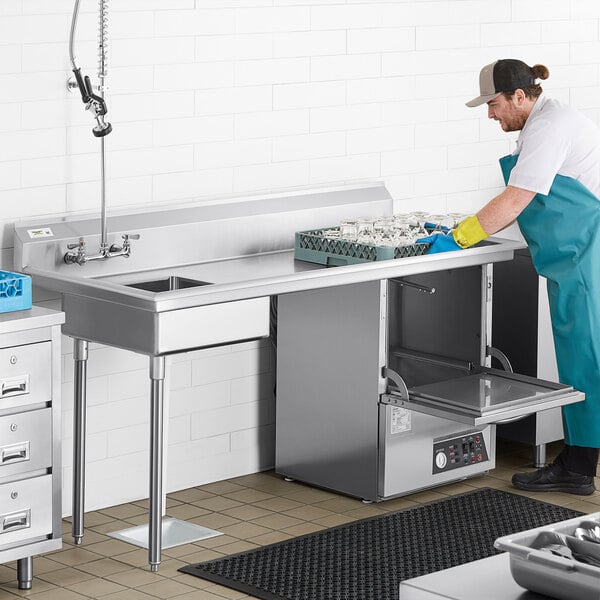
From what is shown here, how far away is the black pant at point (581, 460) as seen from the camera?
17.7 feet

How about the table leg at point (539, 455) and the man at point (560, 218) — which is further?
the table leg at point (539, 455)

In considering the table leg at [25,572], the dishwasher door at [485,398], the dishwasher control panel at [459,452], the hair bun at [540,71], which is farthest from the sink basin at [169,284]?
the hair bun at [540,71]

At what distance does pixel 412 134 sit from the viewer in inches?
237

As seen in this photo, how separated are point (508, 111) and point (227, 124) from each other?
1.12 metres

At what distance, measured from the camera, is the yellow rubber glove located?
16.7 feet

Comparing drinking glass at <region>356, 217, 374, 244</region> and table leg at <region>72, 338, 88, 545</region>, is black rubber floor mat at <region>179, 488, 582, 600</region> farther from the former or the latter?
drinking glass at <region>356, 217, 374, 244</region>

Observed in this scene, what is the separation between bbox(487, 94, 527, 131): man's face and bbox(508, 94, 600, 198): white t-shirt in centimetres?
5

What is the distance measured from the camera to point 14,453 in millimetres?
4188

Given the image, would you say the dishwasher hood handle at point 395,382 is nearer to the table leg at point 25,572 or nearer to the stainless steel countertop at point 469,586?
the table leg at point 25,572

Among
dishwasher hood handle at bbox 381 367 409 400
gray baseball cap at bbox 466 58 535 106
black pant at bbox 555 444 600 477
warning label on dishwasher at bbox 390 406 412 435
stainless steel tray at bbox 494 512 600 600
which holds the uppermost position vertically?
gray baseball cap at bbox 466 58 535 106

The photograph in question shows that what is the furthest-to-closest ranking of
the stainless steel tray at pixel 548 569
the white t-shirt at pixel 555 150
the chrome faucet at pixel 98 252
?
the white t-shirt at pixel 555 150, the chrome faucet at pixel 98 252, the stainless steel tray at pixel 548 569

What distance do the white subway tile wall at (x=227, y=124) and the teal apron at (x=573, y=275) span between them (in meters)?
0.79

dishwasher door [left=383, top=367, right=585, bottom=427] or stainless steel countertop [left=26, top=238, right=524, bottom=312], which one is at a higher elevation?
stainless steel countertop [left=26, top=238, right=524, bottom=312]

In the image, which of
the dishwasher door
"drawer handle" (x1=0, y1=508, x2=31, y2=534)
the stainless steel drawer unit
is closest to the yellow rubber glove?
the dishwasher door
